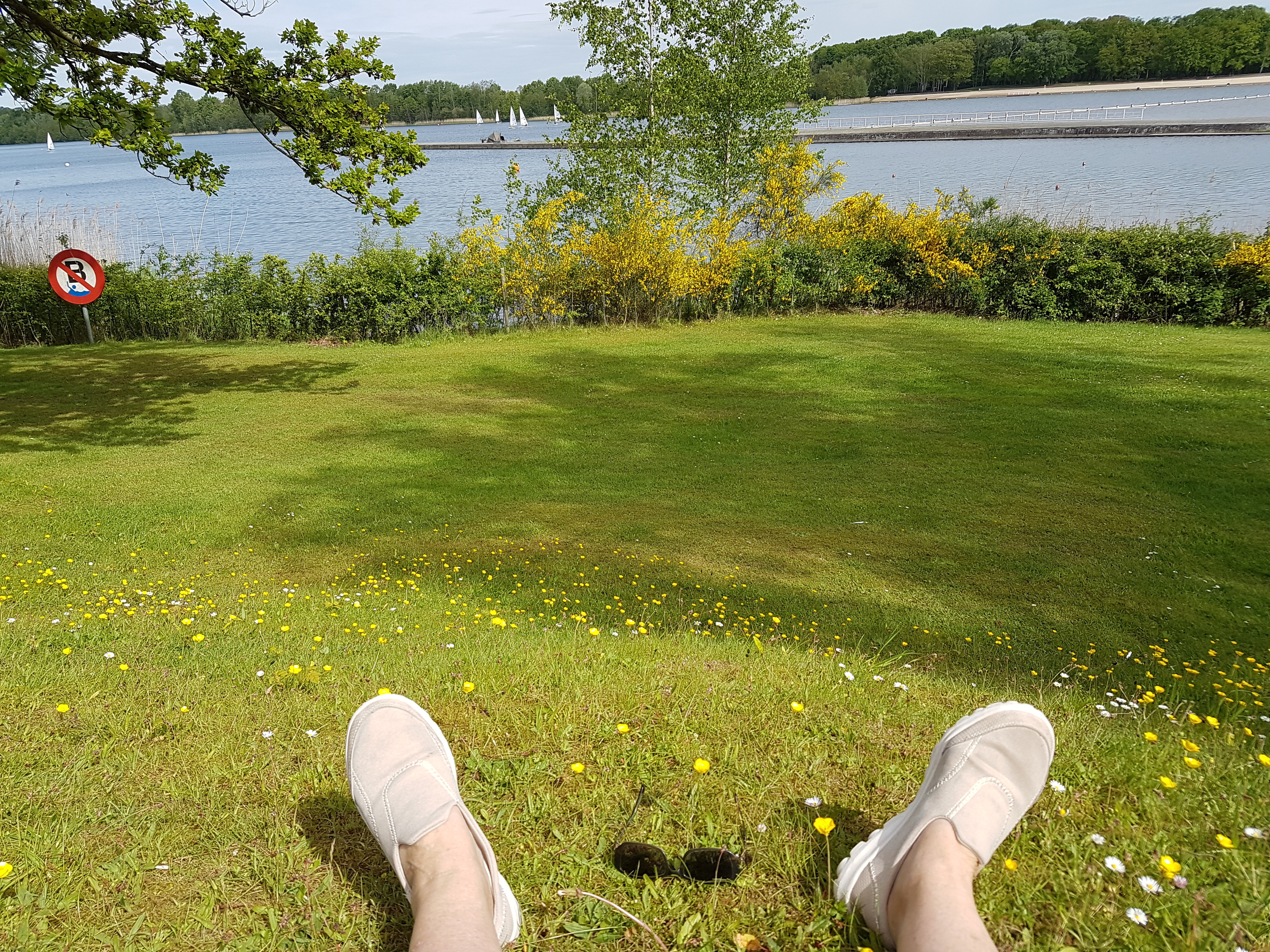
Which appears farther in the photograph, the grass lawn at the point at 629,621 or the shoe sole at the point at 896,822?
the grass lawn at the point at 629,621

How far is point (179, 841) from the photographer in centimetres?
219

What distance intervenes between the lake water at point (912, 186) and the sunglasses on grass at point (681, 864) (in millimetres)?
19836

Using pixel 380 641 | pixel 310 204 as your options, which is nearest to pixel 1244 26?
pixel 310 204

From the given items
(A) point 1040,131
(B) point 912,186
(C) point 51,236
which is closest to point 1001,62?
(A) point 1040,131

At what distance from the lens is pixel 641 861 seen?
6.85ft

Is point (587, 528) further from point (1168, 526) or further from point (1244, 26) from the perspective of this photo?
point (1244, 26)

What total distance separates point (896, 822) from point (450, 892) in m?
1.11

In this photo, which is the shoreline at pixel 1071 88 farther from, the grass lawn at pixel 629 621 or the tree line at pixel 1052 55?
the grass lawn at pixel 629 621

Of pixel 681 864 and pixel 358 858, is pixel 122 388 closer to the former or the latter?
pixel 358 858

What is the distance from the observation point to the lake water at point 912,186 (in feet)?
88.0

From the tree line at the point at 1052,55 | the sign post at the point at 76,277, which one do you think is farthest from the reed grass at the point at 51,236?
the tree line at the point at 1052,55

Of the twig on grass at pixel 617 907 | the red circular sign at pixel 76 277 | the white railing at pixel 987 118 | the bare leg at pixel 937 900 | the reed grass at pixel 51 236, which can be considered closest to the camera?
the bare leg at pixel 937 900

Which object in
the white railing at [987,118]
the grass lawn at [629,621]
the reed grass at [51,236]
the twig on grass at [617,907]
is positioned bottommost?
the grass lawn at [629,621]

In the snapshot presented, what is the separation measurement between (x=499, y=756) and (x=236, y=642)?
2.21m
